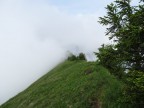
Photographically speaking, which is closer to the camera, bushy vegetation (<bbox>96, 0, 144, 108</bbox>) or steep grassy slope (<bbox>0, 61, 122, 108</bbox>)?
bushy vegetation (<bbox>96, 0, 144, 108</bbox>)

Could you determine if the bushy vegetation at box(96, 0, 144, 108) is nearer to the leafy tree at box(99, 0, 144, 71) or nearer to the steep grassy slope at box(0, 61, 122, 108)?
the leafy tree at box(99, 0, 144, 71)

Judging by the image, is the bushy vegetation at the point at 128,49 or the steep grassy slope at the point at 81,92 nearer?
the bushy vegetation at the point at 128,49

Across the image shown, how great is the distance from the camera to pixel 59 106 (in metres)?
40.7

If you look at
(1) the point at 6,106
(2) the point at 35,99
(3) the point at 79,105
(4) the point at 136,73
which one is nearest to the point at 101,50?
(4) the point at 136,73

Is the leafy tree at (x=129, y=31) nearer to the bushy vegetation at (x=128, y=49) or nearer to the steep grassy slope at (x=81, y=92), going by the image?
the bushy vegetation at (x=128, y=49)

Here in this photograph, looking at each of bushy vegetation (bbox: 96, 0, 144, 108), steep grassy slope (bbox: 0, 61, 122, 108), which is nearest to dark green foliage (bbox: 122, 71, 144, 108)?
bushy vegetation (bbox: 96, 0, 144, 108)

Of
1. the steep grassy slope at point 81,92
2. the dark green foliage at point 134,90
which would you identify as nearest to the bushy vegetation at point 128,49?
the dark green foliage at point 134,90

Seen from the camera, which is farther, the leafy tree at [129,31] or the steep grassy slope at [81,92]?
the steep grassy slope at [81,92]

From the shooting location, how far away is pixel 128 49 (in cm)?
2459

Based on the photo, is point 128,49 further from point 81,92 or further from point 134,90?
point 81,92

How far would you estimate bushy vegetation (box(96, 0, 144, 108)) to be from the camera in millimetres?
21578

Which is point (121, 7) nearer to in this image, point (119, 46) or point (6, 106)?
point (119, 46)

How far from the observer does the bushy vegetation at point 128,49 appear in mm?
21578

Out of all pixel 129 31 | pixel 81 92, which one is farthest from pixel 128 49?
pixel 81 92
